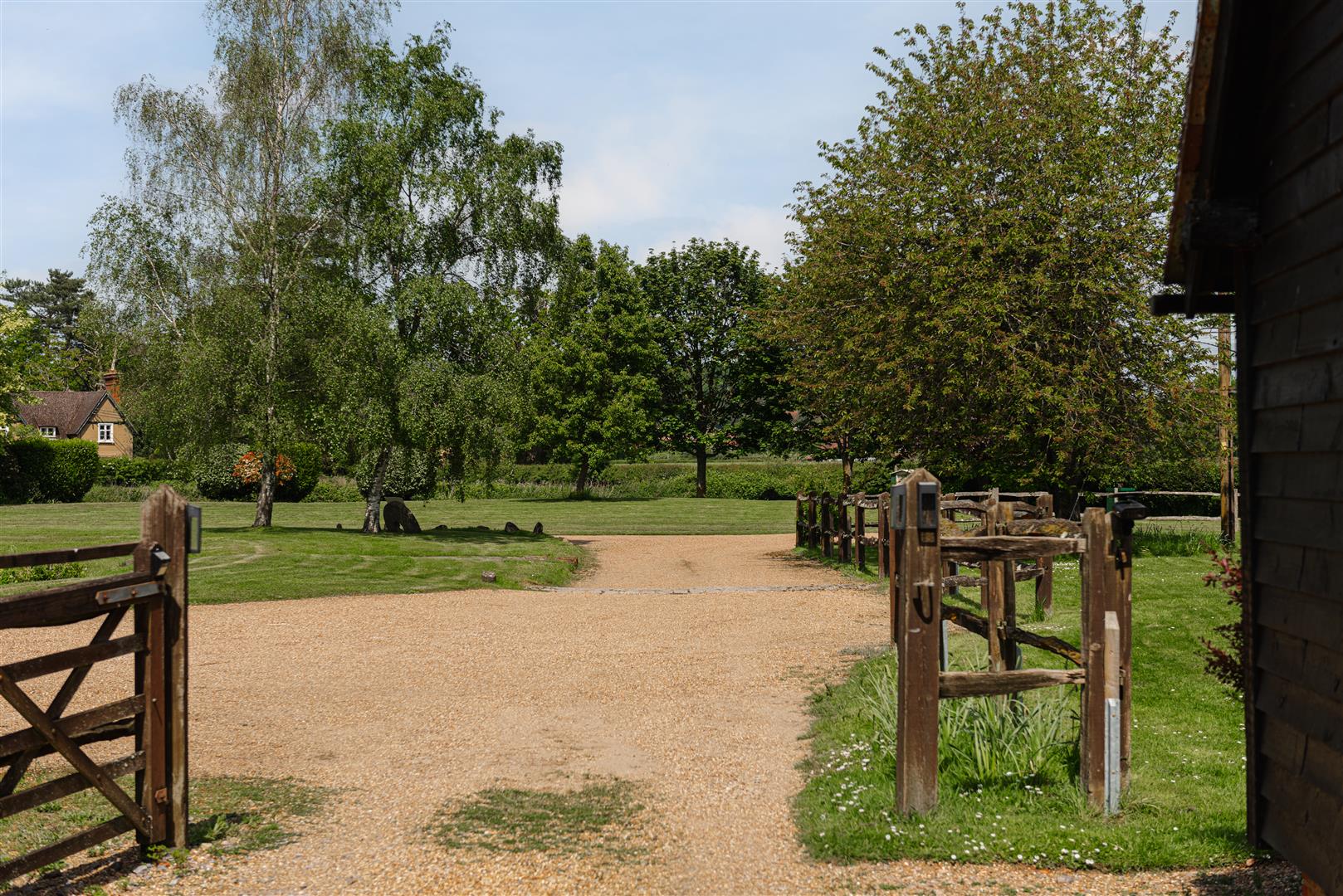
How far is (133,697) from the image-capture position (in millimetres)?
5766

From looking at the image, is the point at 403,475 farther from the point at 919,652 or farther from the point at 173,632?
the point at 919,652

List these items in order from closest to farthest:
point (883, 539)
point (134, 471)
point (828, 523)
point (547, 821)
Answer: point (547, 821), point (883, 539), point (828, 523), point (134, 471)

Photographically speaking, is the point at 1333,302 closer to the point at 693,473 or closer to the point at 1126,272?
the point at 1126,272

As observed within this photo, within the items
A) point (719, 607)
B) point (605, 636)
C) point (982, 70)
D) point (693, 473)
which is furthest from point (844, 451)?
point (605, 636)

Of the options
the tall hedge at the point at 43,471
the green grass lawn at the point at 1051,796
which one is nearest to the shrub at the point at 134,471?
the tall hedge at the point at 43,471

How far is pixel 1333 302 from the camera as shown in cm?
398

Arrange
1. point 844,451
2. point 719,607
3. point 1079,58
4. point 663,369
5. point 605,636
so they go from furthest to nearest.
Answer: point 663,369
point 844,451
point 1079,58
point 719,607
point 605,636

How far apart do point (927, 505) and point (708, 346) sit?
45346mm

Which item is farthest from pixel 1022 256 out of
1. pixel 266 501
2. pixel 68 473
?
pixel 68 473

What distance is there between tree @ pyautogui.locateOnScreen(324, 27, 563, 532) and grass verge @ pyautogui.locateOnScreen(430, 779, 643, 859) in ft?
55.5

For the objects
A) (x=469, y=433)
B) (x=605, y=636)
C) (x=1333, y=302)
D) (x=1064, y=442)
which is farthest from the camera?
(x=469, y=433)

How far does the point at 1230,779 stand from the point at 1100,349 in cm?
1379

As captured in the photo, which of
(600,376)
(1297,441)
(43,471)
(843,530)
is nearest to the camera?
(1297,441)

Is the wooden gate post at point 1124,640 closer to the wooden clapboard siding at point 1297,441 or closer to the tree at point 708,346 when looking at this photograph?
the wooden clapboard siding at point 1297,441
